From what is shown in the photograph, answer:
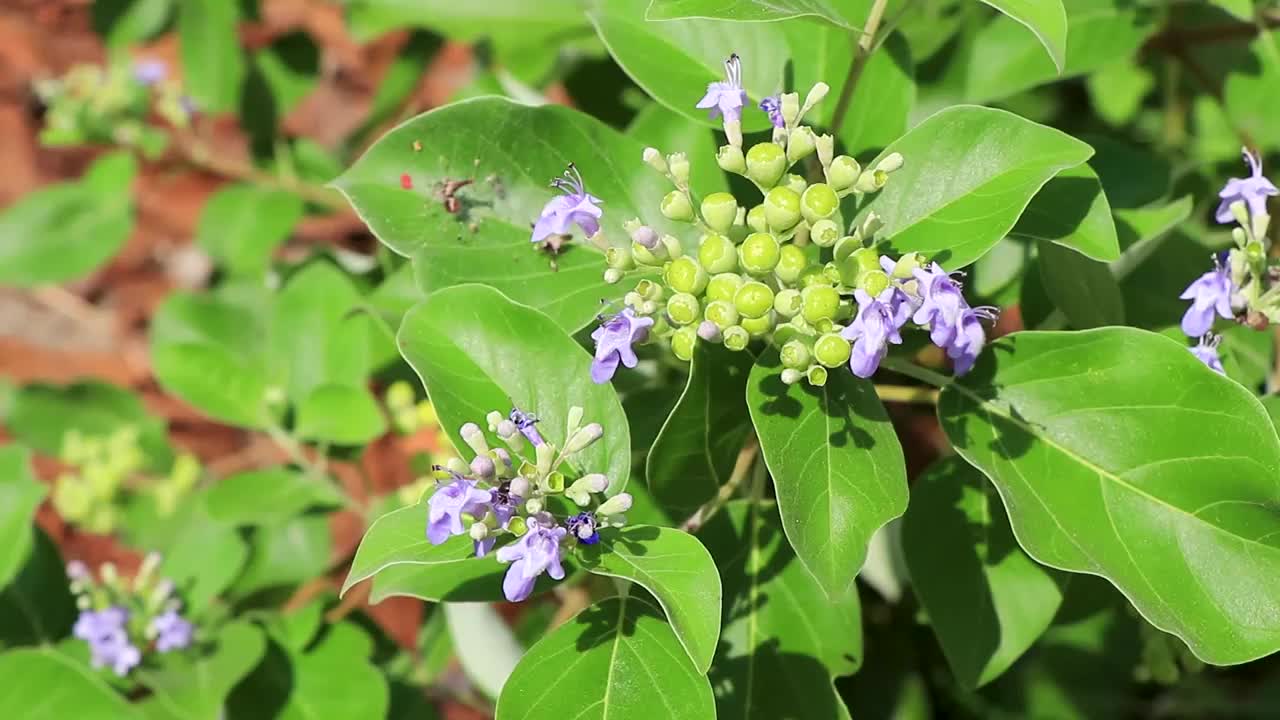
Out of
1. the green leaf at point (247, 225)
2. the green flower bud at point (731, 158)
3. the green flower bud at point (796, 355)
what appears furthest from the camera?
the green leaf at point (247, 225)

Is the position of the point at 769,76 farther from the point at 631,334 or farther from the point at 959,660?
the point at 959,660

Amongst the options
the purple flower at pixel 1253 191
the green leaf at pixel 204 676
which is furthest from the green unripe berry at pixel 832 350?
the green leaf at pixel 204 676

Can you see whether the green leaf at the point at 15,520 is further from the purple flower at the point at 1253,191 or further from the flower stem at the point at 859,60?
the purple flower at the point at 1253,191

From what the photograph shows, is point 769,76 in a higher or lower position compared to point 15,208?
higher

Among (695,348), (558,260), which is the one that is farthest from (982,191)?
(558,260)

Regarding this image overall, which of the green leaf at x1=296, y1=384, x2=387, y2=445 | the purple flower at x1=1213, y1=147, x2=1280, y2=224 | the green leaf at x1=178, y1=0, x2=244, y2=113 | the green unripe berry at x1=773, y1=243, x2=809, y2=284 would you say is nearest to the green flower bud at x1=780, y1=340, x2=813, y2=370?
the green unripe berry at x1=773, y1=243, x2=809, y2=284

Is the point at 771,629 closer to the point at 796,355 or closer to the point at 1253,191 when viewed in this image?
the point at 796,355
